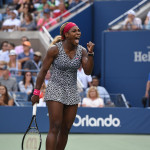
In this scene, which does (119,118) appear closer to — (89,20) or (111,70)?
(111,70)

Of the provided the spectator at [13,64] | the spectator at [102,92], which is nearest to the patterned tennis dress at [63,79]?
the spectator at [102,92]

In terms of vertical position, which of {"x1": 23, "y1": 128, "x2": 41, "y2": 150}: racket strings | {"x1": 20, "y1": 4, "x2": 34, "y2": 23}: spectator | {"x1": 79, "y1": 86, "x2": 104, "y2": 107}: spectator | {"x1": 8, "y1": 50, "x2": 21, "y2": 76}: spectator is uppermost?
{"x1": 20, "y1": 4, "x2": 34, "y2": 23}: spectator

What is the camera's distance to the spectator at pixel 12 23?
15599 mm

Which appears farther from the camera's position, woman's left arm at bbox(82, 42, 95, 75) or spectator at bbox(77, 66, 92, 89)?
spectator at bbox(77, 66, 92, 89)

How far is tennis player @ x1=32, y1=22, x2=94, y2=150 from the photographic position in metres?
5.95

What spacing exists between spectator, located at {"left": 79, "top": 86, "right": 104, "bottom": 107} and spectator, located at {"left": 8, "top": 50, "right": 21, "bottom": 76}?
8.44 ft

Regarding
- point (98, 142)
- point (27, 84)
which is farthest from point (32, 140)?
point (27, 84)

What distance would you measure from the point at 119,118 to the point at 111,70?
10.2ft

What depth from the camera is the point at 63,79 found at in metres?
6.08

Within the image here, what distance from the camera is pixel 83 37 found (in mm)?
16516

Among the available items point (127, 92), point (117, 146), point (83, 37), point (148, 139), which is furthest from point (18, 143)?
point (83, 37)

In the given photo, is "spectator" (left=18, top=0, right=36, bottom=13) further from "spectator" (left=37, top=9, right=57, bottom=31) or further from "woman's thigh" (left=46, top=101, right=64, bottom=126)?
"woman's thigh" (left=46, top=101, right=64, bottom=126)

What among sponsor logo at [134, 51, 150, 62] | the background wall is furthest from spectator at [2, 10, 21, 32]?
sponsor logo at [134, 51, 150, 62]

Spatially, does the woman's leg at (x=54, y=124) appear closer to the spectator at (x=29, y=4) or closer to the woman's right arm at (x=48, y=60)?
the woman's right arm at (x=48, y=60)
